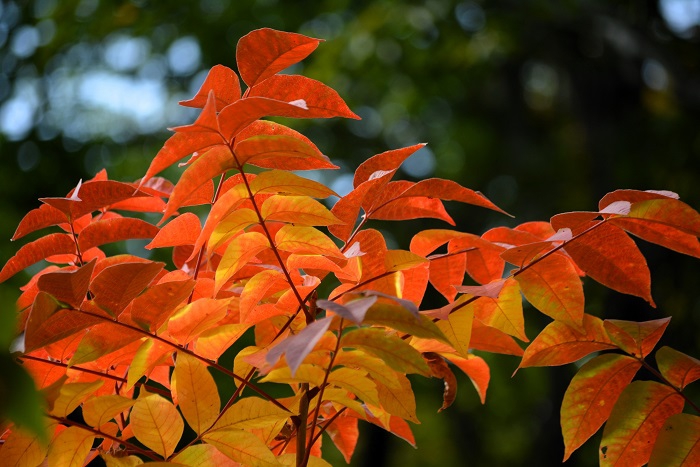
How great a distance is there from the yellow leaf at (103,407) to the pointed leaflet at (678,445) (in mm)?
423

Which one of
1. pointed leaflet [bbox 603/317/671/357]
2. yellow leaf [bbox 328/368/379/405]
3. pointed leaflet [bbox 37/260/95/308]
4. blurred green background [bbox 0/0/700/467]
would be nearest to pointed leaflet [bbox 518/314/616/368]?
pointed leaflet [bbox 603/317/671/357]

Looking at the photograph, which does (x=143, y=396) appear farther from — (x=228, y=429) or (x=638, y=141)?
(x=638, y=141)

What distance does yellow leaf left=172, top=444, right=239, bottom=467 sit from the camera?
0.58 metres

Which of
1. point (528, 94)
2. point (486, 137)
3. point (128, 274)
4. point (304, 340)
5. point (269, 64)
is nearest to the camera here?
point (304, 340)

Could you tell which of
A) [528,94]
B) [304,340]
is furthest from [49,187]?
[304,340]

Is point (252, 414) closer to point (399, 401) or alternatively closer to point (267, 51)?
point (399, 401)

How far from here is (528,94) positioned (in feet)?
25.5

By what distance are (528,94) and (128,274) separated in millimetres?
7652

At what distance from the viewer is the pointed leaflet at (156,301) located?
1.89 ft

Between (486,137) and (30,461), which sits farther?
(486,137)

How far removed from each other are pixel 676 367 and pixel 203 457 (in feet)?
1.34

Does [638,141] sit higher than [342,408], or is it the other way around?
[342,408]

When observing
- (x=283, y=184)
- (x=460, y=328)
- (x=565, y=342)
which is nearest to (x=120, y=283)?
(x=283, y=184)

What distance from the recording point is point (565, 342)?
2.16ft
